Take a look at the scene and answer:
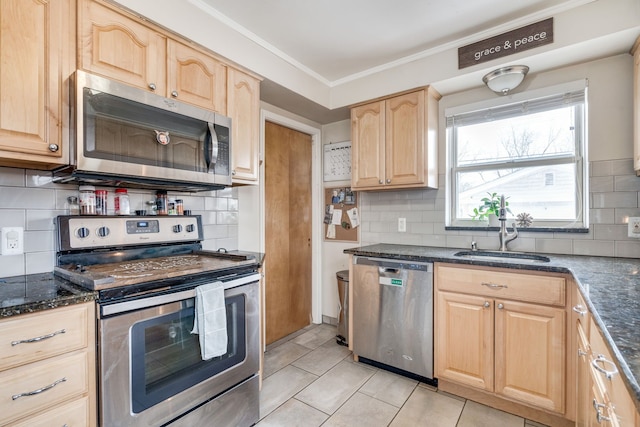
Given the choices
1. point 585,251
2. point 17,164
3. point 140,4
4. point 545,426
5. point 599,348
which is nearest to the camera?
point 599,348

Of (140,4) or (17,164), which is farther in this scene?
(140,4)

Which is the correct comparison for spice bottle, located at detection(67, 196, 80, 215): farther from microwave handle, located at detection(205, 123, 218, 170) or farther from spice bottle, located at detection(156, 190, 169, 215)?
microwave handle, located at detection(205, 123, 218, 170)

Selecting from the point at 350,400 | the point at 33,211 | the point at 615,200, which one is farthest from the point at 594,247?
the point at 33,211

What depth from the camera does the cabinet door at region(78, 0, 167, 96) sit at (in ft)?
4.84

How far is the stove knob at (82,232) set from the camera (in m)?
1.63

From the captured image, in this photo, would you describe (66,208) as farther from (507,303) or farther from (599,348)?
(507,303)

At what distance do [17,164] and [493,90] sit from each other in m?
2.88

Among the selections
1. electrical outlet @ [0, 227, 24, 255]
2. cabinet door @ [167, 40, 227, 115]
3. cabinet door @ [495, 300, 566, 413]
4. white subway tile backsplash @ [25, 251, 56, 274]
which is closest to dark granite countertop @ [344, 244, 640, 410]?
cabinet door @ [495, 300, 566, 413]

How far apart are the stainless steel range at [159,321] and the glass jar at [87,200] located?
0.04m

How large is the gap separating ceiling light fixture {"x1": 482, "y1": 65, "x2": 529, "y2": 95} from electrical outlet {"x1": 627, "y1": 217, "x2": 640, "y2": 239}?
1.13 m

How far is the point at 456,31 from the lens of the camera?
2174mm

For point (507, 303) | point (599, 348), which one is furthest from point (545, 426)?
point (599, 348)

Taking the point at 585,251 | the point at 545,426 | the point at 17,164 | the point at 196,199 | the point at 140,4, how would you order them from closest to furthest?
the point at 17,164 < the point at 140,4 < the point at 545,426 < the point at 585,251 < the point at 196,199

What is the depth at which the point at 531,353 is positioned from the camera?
5.90 ft
